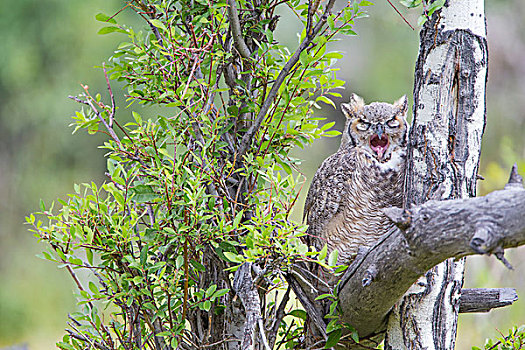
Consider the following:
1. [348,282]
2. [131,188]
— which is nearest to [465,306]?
[348,282]

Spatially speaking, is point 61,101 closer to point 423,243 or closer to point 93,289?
point 93,289

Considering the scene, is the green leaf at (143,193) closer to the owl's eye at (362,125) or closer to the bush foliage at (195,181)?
the bush foliage at (195,181)

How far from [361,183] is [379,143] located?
13 cm

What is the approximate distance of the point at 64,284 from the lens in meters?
5.08

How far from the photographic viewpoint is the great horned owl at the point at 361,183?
5.10 ft

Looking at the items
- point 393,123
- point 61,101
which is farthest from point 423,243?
point 61,101

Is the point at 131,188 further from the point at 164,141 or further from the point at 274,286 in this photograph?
the point at 274,286

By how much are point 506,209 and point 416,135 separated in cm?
42

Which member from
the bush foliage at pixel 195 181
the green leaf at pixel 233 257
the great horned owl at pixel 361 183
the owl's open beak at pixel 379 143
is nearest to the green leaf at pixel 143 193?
the bush foliage at pixel 195 181

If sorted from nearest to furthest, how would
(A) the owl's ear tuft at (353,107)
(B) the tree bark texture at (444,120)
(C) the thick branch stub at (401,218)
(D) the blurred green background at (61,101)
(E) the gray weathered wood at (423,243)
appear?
(E) the gray weathered wood at (423,243) < (C) the thick branch stub at (401,218) < (B) the tree bark texture at (444,120) < (A) the owl's ear tuft at (353,107) < (D) the blurred green background at (61,101)

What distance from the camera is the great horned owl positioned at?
1.55 metres

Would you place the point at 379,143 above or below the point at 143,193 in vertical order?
above

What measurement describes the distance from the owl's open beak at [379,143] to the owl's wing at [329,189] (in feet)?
0.22

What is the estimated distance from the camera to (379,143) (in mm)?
1608
